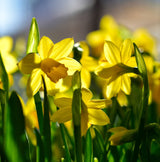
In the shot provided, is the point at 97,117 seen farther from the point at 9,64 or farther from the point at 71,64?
the point at 9,64

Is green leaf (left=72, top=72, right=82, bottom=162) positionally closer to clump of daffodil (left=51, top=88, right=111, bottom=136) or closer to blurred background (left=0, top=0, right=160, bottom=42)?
clump of daffodil (left=51, top=88, right=111, bottom=136)

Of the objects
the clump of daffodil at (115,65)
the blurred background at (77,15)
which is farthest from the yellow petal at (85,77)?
the blurred background at (77,15)

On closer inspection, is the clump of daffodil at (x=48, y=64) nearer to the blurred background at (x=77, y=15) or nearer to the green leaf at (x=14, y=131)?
the green leaf at (x=14, y=131)

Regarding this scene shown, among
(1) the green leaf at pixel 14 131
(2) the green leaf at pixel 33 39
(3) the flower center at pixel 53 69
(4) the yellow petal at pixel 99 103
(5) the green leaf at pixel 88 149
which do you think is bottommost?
(5) the green leaf at pixel 88 149

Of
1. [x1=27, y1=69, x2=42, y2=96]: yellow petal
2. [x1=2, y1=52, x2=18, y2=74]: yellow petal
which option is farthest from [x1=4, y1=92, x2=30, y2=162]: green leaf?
[x1=2, y1=52, x2=18, y2=74]: yellow petal

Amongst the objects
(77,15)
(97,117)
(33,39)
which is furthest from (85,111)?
(77,15)

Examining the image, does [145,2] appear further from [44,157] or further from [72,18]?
[44,157]

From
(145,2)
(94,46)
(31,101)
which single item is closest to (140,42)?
(94,46)
